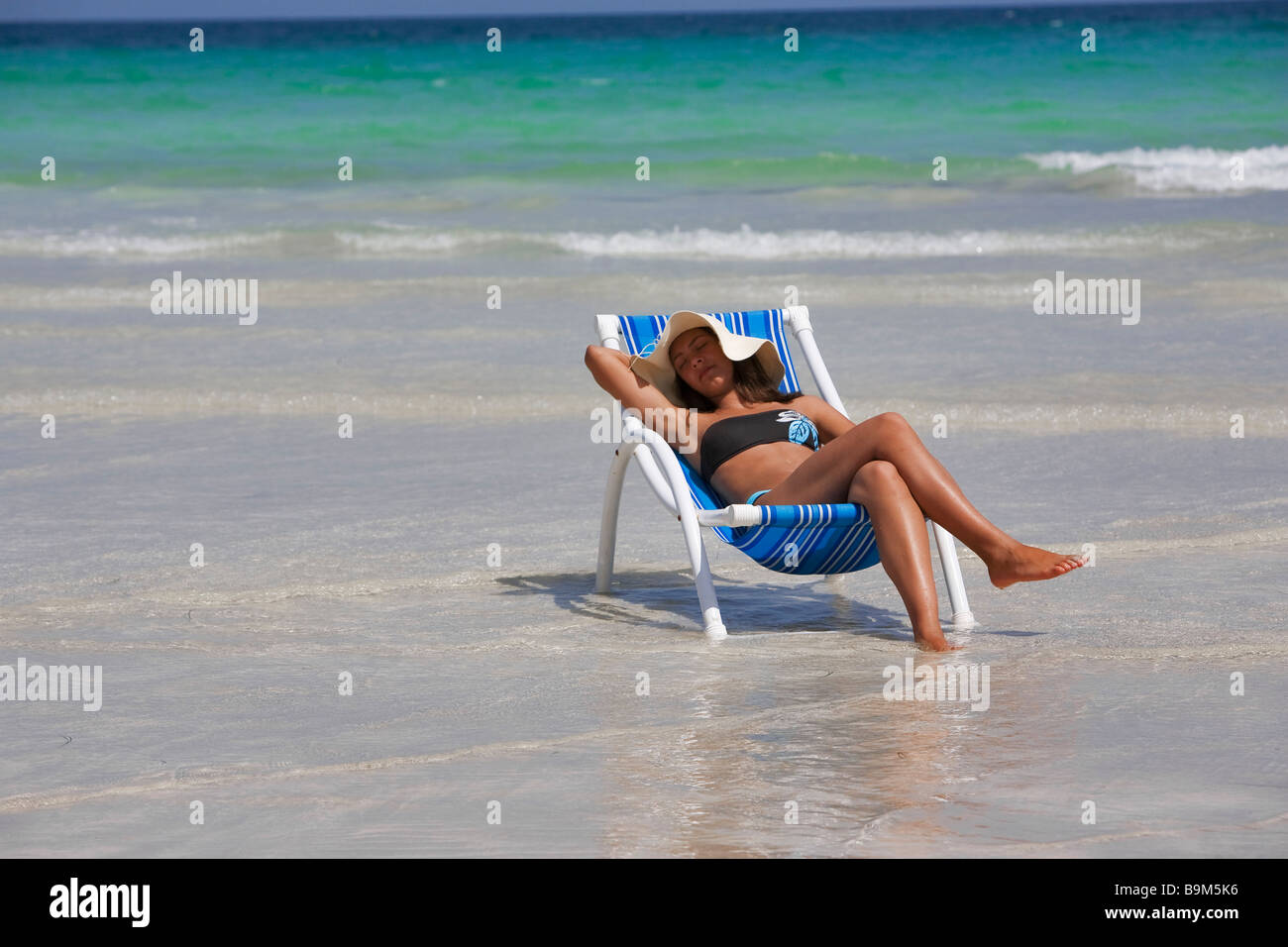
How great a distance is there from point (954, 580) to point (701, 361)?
125 cm

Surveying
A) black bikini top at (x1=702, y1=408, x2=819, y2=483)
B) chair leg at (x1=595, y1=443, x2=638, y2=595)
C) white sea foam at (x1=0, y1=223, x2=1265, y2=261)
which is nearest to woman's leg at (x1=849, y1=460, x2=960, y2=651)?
black bikini top at (x1=702, y1=408, x2=819, y2=483)

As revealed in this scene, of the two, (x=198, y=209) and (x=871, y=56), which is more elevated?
(x=871, y=56)

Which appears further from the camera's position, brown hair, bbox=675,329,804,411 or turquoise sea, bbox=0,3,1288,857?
brown hair, bbox=675,329,804,411

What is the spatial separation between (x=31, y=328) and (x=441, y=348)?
328 cm

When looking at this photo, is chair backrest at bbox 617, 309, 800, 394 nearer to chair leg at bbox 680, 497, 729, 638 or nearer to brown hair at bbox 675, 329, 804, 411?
brown hair at bbox 675, 329, 804, 411

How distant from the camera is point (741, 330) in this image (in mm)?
6082

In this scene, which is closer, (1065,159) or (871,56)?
(1065,159)

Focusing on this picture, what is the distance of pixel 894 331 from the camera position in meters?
11.0

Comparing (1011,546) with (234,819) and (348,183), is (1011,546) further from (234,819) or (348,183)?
(348,183)

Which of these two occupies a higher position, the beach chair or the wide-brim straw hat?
the wide-brim straw hat

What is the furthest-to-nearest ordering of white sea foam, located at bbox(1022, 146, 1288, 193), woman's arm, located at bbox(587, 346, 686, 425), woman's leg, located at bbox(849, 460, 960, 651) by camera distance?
white sea foam, located at bbox(1022, 146, 1288, 193) < woman's arm, located at bbox(587, 346, 686, 425) < woman's leg, located at bbox(849, 460, 960, 651)

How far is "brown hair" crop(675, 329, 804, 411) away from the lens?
5812 millimetres

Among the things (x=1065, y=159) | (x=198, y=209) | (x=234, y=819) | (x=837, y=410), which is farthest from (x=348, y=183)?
(x=234, y=819)
